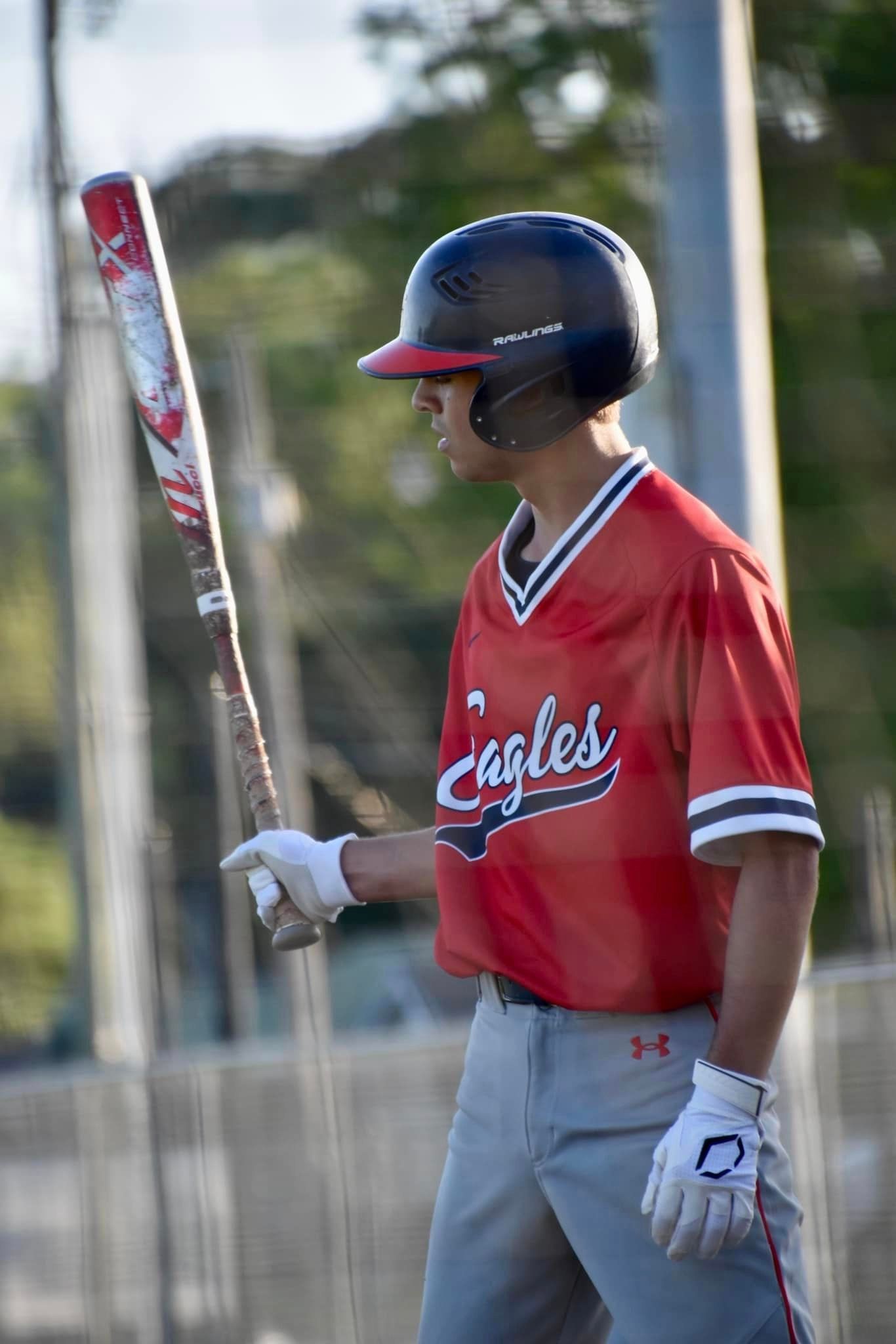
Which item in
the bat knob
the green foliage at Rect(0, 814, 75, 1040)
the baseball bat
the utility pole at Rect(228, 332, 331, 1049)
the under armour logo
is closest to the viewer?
the under armour logo

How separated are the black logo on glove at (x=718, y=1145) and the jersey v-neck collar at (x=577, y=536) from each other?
589 mm

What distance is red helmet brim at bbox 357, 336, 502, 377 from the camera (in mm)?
1764

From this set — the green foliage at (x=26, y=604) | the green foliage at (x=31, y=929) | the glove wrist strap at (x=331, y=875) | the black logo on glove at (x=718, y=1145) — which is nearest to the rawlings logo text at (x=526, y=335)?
the glove wrist strap at (x=331, y=875)

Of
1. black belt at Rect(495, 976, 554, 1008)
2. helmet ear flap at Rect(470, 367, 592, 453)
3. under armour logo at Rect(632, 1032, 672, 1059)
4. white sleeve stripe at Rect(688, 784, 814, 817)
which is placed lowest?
under armour logo at Rect(632, 1032, 672, 1059)

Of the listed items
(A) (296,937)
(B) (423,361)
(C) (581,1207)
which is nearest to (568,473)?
(B) (423,361)

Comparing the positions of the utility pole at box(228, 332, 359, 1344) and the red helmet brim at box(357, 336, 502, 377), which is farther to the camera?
the utility pole at box(228, 332, 359, 1344)

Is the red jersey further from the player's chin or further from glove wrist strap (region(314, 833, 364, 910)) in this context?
glove wrist strap (region(314, 833, 364, 910))

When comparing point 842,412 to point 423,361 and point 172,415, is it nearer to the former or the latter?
point 172,415

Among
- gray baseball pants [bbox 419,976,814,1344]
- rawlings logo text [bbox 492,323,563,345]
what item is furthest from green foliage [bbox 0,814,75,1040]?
rawlings logo text [bbox 492,323,563,345]

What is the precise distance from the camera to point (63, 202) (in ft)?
11.1

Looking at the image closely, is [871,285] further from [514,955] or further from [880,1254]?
[514,955]

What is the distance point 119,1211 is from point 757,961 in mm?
2287

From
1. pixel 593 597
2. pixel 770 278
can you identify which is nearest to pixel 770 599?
pixel 593 597

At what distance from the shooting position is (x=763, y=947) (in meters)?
1.54
